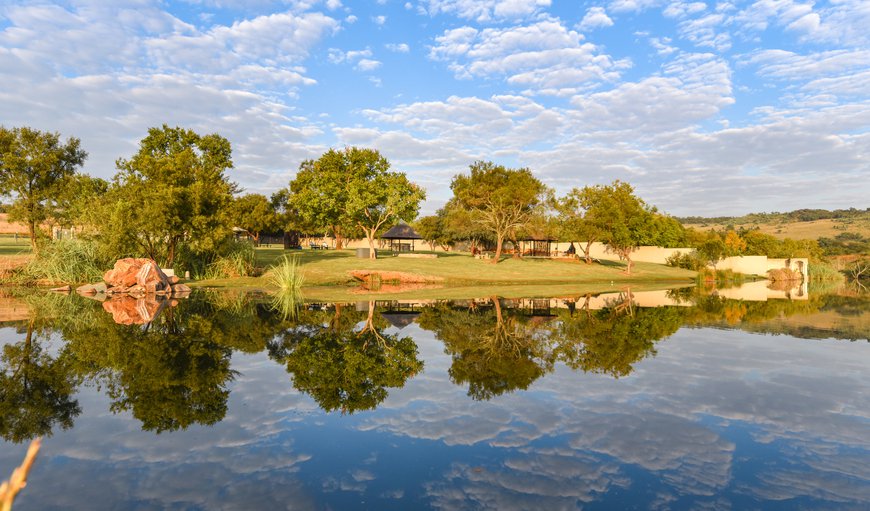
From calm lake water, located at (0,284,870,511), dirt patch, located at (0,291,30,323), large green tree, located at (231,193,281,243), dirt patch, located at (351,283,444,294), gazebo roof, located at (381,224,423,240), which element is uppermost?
large green tree, located at (231,193,281,243)

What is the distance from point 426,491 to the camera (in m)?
5.72

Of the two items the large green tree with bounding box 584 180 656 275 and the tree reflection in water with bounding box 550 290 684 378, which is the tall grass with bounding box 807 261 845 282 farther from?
the tree reflection in water with bounding box 550 290 684 378

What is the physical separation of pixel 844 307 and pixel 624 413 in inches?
1075

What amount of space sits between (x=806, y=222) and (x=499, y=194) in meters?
119

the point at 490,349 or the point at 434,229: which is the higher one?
the point at 434,229

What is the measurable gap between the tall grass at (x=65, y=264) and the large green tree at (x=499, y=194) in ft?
113

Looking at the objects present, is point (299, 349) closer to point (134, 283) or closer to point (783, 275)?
point (134, 283)

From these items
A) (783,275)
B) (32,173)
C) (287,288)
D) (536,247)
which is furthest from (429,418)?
(536,247)

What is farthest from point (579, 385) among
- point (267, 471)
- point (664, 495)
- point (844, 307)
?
point (844, 307)

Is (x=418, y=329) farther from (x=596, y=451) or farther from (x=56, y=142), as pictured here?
(x=56, y=142)

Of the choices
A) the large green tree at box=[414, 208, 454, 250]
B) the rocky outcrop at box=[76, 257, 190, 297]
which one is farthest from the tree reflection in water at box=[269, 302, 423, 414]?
the large green tree at box=[414, 208, 454, 250]

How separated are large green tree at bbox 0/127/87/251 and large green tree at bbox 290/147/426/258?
66.3ft

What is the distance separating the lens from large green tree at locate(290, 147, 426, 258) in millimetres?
47844

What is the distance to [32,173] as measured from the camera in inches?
1695
